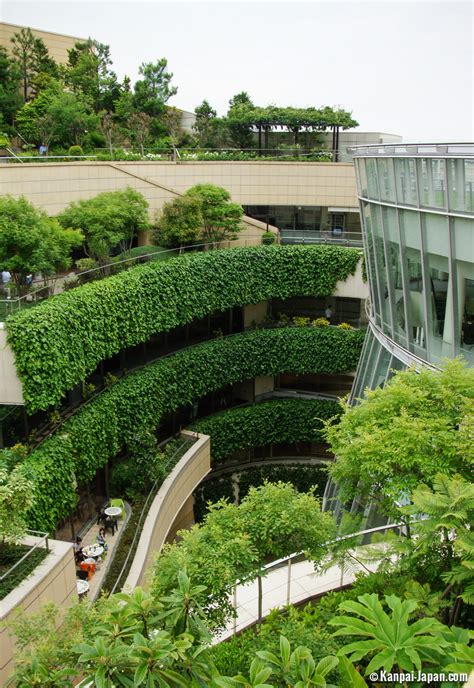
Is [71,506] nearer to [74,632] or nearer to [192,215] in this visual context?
[74,632]

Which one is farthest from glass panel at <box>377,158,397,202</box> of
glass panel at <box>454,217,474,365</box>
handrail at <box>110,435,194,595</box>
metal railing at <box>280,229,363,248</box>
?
handrail at <box>110,435,194,595</box>

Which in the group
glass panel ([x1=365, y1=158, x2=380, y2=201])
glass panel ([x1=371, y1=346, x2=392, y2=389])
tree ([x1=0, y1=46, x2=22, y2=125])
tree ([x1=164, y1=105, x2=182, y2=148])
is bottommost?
glass panel ([x1=371, y1=346, x2=392, y2=389])

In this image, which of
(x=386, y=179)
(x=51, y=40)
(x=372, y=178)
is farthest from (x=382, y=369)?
(x=51, y=40)

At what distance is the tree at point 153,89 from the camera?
1724 inches

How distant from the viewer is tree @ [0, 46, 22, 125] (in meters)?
39.7

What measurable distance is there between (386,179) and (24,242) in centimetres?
1199

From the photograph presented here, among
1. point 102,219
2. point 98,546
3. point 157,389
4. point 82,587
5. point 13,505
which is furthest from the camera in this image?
point 157,389

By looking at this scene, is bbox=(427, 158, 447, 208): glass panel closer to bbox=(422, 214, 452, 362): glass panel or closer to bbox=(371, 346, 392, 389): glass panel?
bbox=(422, 214, 452, 362): glass panel

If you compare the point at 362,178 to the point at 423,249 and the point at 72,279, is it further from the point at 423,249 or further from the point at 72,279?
the point at 72,279

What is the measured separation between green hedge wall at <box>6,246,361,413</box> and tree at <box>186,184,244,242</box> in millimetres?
1686

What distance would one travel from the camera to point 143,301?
24.2 m

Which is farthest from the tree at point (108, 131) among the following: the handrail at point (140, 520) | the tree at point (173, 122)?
the handrail at point (140, 520)

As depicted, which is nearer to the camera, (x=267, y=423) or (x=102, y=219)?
(x=102, y=219)

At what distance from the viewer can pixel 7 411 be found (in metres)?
18.8
